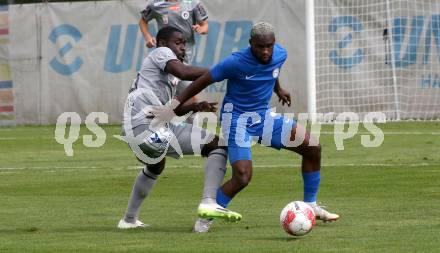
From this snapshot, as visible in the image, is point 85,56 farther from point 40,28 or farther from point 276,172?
point 276,172

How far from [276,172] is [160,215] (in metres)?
4.28

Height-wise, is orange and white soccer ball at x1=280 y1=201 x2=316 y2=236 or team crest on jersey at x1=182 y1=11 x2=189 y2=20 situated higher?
team crest on jersey at x1=182 y1=11 x2=189 y2=20

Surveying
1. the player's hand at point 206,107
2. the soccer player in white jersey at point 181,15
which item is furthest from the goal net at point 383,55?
the player's hand at point 206,107

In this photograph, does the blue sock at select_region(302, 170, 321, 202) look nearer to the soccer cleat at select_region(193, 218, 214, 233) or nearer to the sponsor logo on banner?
the soccer cleat at select_region(193, 218, 214, 233)

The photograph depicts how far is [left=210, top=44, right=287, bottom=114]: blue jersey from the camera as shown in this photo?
10.2m

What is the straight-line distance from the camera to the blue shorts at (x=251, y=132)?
10.3 metres

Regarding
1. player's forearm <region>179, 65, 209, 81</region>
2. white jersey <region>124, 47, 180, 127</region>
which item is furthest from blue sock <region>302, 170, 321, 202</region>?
white jersey <region>124, 47, 180, 127</region>

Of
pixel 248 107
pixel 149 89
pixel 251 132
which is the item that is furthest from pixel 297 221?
pixel 149 89

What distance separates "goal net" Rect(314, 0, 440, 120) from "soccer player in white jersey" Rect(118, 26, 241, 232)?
46.3 ft

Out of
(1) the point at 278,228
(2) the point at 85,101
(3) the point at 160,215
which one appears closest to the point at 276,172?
(3) the point at 160,215

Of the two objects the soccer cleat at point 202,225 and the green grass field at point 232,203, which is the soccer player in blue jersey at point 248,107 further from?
the green grass field at point 232,203

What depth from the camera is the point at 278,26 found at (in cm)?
2583

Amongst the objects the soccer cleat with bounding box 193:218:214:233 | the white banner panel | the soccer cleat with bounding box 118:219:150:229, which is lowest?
the white banner panel

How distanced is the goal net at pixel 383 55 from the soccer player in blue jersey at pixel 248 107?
14.4 meters
